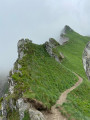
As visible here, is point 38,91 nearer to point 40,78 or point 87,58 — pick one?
point 40,78

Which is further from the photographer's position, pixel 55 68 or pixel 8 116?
pixel 55 68

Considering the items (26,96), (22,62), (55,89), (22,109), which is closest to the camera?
(22,109)

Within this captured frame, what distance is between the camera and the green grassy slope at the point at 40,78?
1080 inches

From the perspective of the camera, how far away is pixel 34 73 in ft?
119

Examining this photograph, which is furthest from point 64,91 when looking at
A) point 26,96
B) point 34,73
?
point 26,96

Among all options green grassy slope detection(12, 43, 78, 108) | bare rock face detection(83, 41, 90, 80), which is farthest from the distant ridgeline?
bare rock face detection(83, 41, 90, 80)

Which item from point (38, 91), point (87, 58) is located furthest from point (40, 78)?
point (87, 58)

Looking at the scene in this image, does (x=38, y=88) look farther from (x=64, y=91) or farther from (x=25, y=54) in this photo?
(x=25, y=54)

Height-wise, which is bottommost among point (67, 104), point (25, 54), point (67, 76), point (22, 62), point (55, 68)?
point (67, 104)

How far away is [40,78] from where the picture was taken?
34812 mm

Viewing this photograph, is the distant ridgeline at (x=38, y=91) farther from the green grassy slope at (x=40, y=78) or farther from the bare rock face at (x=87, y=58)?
the bare rock face at (x=87, y=58)

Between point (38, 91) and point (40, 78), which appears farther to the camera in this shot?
point (40, 78)

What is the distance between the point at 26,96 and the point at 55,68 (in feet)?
70.9

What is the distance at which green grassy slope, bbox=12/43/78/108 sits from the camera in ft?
90.0
